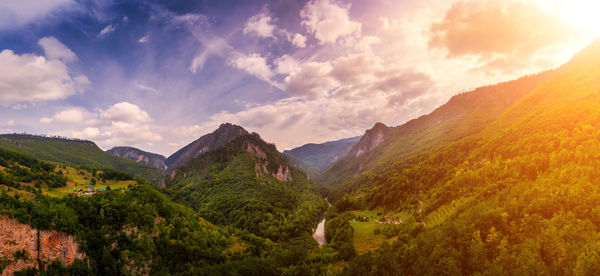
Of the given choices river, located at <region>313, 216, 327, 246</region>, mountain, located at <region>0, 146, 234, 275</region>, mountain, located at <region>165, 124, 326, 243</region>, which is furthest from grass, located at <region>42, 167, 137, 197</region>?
river, located at <region>313, 216, 327, 246</region>

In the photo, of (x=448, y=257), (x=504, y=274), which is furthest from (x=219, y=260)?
(x=504, y=274)

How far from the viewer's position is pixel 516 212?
2842 inches

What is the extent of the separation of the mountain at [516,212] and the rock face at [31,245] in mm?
80331

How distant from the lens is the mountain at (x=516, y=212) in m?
57.3

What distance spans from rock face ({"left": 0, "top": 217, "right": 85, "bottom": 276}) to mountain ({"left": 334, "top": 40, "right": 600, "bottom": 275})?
80.3 metres

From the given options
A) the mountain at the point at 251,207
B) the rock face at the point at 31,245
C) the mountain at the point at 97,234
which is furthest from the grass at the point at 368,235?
the rock face at the point at 31,245

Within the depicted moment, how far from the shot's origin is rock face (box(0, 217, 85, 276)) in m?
50.0

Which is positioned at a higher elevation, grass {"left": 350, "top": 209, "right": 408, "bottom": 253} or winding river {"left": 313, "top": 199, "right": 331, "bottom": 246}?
grass {"left": 350, "top": 209, "right": 408, "bottom": 253}

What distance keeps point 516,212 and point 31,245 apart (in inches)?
5297

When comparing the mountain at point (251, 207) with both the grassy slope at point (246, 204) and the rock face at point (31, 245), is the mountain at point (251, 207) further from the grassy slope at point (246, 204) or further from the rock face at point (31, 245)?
the rock face at point (31, 245)

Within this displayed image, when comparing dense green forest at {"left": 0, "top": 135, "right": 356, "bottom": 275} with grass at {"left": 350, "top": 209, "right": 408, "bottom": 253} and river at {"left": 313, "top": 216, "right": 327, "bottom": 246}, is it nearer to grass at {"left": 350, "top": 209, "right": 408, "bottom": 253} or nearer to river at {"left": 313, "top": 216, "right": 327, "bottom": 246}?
river at {"left": 313, "top": 216, "right": 327, "bottom": 246}

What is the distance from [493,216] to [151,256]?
4453 inches

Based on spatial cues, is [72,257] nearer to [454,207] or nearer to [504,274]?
[504,274]

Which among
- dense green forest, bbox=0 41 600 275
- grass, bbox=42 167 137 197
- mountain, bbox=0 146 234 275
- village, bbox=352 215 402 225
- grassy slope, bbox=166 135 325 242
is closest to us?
mountain, bbox=0 146 234 275
